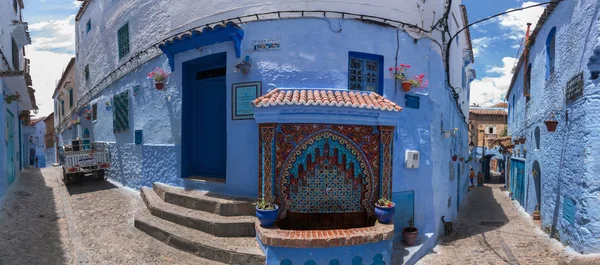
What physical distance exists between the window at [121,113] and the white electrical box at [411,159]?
322 inches

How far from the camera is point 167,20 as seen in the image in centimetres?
861

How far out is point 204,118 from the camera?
8250 millimetres

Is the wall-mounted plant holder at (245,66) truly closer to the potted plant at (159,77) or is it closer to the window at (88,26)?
the potted plant at (159,77)

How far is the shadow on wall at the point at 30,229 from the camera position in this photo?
18.0ft

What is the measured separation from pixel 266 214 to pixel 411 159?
3.41 metres

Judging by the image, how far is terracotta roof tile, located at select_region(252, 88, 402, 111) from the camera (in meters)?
5.75

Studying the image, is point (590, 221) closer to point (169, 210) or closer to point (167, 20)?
point (169, 210)

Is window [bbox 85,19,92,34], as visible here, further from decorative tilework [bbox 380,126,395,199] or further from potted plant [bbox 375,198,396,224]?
potted plant [bbox 375,198,396,224]

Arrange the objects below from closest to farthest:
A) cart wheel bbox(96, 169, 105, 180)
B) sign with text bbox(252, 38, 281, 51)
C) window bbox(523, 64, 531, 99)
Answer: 1. sign with text bbox(252, 38, 281, 51)
2. cart wheel bbox(96, 169, 105, 180)
3. window bbox(523, 64, 531, 99)

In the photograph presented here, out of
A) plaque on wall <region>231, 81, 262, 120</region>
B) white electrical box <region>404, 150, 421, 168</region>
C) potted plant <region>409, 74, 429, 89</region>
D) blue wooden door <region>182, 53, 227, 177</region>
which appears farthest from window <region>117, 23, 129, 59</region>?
white electrical box <region>404, 150, 421, 168</region>

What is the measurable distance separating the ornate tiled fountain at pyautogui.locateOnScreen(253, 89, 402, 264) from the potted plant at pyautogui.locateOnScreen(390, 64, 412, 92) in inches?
30.5

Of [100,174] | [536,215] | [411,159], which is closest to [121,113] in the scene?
[100,174]

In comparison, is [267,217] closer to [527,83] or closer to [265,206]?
[265,206]

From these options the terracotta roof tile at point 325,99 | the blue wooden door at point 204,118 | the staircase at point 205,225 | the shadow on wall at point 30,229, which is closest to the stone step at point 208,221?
the staircase at point 205,225
